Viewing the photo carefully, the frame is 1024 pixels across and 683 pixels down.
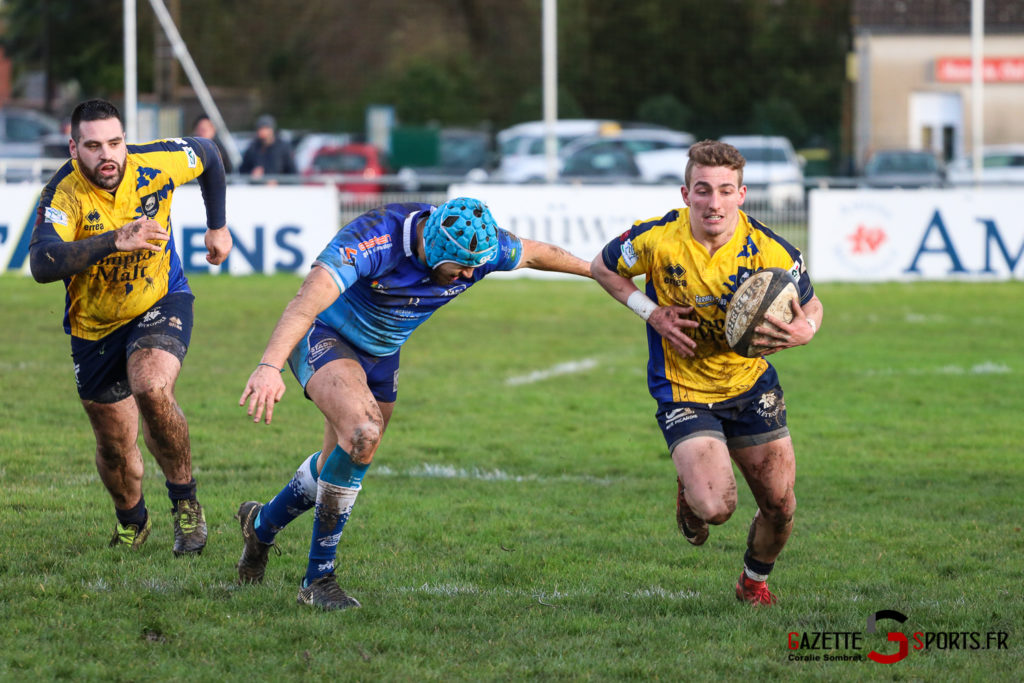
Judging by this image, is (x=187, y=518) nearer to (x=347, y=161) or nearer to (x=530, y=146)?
(x=530, y=146)

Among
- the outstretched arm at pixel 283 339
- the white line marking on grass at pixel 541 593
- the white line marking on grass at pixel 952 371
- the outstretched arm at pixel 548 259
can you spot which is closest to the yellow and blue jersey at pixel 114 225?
the outstretched arm at pixel 283 339

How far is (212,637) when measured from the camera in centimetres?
519

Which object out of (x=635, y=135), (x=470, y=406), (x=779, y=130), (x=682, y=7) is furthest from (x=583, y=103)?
(x=470, y=406)

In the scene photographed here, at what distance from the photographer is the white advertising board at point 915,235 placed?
62.3 ft

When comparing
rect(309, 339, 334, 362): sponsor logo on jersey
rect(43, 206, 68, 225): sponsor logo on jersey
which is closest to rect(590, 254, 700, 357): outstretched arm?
rect(309, 339, 334, 362): sponsor logo on jersey

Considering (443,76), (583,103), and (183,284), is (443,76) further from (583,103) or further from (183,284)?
(183,284)

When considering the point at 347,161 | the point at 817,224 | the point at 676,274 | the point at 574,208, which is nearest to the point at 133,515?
the point at 676,274

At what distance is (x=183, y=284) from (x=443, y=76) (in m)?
43.8

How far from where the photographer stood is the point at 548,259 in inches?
248

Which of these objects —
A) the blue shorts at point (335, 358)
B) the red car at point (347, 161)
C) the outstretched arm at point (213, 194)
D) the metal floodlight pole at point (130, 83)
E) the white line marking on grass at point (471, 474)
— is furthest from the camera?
the red car at point (347, 161)

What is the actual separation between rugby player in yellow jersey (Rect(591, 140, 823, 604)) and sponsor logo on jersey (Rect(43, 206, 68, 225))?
2618 mm

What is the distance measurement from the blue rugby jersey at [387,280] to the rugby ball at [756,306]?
104cm

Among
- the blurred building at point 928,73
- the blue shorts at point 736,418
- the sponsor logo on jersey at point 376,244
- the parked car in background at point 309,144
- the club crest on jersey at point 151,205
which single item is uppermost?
the blurred building at point 928,73

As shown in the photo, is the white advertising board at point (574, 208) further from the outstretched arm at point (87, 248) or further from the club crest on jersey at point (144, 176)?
Answer: the outstretched arm at point (87, 248)
